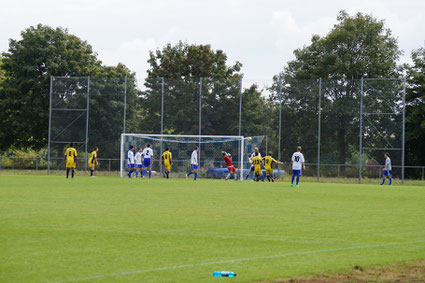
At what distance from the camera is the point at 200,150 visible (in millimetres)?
40125

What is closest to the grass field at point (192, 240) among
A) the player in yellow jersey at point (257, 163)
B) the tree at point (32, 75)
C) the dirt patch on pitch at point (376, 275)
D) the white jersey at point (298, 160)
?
the dirt patch on pitch at point (376, 275)

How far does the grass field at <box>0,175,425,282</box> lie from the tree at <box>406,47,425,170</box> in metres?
33.2

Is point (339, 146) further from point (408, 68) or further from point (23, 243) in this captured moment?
point (23, 243)

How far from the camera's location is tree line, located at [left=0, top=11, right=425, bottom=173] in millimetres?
39094

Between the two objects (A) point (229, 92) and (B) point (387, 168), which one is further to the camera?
(A) point (229, 92)

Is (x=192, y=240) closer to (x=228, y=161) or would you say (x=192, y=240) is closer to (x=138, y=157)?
(x=228, y=161)

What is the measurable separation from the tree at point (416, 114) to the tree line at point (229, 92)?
8cm

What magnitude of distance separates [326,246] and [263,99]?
1208 inches

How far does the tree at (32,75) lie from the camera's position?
53031 millimetres

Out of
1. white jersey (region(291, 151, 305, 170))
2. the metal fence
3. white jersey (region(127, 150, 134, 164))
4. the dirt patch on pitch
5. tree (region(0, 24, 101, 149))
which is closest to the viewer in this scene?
the dirt patch on pitch

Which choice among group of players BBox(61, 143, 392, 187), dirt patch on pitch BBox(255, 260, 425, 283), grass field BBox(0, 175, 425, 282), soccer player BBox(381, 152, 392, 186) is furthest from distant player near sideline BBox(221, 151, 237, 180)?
dirt patch on pitch BBox(255, 260, 425, 283)

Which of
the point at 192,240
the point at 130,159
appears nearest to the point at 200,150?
the point at 130,159

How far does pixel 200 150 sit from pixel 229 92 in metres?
4.15

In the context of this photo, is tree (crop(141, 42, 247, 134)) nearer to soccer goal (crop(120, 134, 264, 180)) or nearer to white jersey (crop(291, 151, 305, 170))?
soccer goal (crop(120, 134, 264, 180))
